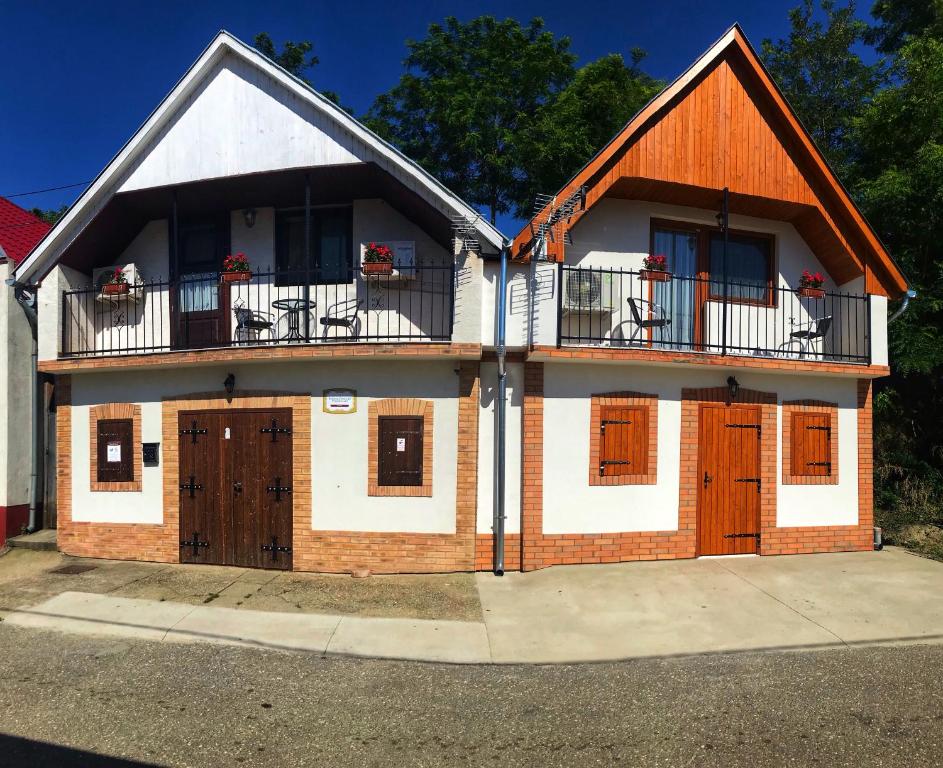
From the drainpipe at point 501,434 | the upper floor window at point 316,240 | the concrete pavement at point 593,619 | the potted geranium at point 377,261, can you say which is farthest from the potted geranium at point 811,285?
the upper floor window at point 316,240

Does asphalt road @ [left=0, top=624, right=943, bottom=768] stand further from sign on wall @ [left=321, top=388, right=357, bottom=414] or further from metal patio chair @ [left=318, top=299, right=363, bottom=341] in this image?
metal patio chair @ [left=318, top=299, right=363, bottom=341]

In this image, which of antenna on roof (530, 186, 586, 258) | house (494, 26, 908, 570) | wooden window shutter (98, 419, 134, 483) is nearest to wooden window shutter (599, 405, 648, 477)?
house (494, 26, 908, 570)

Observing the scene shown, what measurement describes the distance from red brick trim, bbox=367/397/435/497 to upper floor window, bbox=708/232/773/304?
4.98 meters

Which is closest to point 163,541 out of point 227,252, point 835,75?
point 227,252

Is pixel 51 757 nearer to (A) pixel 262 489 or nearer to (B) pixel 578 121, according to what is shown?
(A) pixel 262 489

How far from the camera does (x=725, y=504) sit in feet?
25.0

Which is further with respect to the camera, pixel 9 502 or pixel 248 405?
pixel 9 502

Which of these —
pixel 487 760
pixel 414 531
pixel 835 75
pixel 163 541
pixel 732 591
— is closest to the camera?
pixel 487 760

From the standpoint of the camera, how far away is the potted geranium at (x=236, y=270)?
745cm

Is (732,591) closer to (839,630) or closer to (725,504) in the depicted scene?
(839,630)

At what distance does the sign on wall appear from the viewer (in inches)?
281

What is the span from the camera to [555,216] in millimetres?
6746

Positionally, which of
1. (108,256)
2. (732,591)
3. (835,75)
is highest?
(835,75)

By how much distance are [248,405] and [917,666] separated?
7790mm
